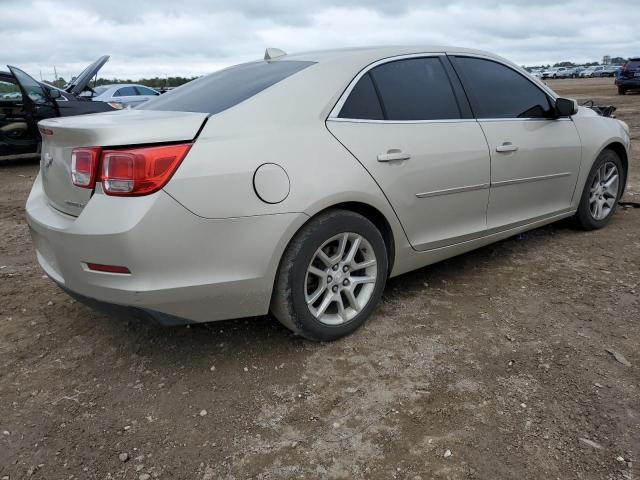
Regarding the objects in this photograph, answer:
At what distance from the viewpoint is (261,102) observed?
8.68 ft

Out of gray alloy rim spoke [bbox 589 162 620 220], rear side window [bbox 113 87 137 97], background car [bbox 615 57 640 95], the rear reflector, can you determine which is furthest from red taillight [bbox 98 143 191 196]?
background car [bbox 615 57 640 95]

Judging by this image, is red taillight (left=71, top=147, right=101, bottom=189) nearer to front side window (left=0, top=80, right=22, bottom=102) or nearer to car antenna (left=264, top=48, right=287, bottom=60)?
car antenna (left=264, top=48, right=287, bottom=60)

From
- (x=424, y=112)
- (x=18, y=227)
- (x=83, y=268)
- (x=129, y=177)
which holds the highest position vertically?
(x=424, y=112)

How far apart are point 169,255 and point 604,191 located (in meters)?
4.10

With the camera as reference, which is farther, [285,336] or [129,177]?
[285,336]

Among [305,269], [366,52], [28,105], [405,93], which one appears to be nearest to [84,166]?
[305,269]

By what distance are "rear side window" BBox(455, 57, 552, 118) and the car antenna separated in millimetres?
1170

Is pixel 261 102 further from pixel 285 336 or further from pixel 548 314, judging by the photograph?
pixel 548 314

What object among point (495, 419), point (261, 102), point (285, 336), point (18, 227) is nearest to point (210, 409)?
point (285, 336)

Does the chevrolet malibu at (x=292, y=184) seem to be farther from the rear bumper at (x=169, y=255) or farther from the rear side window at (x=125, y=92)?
the rear side window at (x=125, y=92)

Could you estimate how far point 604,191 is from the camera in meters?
4.82

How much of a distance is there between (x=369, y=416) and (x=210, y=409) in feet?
2.34

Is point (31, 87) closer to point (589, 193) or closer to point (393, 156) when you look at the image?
point (393, 156)

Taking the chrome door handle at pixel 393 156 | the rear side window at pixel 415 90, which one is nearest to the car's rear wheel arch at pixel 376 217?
the chrome door handle at pixel 393 156
